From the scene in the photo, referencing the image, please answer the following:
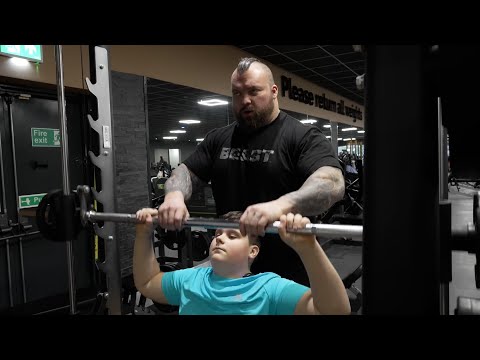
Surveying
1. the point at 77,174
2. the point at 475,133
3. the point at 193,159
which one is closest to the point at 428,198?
the point at 475,133

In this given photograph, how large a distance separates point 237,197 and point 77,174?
9.07 ft

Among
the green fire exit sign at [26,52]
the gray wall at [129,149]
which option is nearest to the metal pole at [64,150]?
the green fire exit sign at [26,52]

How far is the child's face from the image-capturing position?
1.48 metres

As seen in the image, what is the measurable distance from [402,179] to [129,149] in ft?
13.0

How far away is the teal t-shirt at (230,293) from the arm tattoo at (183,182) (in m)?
0.41

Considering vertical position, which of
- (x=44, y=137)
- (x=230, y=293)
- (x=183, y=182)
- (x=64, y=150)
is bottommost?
(x=230, y=293)

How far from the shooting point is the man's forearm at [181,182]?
5.89ft

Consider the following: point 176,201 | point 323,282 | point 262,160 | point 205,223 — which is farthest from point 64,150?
point 323,282

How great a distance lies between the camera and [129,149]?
4.03m

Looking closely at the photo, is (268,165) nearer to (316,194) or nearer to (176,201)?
(316,194)

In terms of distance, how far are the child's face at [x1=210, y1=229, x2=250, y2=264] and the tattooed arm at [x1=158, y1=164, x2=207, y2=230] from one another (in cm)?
20

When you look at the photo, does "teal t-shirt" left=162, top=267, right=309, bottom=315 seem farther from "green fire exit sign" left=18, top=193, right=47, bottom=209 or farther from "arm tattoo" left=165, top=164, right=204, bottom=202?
"green fire exit sign" left=18, top=193, right=47, bottom=209

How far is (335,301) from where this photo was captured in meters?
1.08
